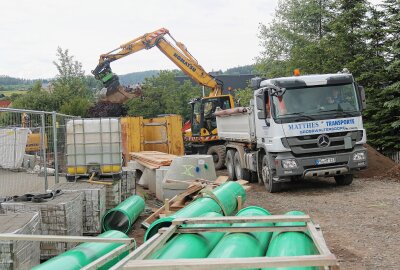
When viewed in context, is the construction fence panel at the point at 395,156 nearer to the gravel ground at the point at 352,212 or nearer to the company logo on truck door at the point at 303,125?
the gravel ground at the point at 352,212

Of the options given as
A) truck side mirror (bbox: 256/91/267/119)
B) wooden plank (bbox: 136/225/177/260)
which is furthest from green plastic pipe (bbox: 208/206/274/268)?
truck side mirror (bbox: 256/91/267/119)

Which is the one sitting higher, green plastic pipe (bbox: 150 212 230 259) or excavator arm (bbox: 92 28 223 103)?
excavator arm (bbox: 92 28 223 103)

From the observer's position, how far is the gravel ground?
6137mm

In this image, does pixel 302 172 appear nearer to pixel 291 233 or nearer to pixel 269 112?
pixel 269 112

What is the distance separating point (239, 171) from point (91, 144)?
6.64 m

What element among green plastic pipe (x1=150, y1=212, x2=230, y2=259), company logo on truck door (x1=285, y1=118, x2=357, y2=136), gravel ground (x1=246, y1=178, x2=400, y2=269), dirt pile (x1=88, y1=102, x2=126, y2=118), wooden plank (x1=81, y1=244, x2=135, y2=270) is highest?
dirt pile (x1=88, y1=102, x2=126, y2=118)

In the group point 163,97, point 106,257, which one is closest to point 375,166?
point 106,257

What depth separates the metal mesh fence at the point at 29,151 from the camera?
735 centimetres

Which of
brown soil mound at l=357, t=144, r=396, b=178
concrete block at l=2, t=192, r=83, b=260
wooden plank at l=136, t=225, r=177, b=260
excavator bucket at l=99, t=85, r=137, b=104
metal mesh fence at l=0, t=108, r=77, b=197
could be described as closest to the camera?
wooden plank at l=136, t=225, r=177, b=260

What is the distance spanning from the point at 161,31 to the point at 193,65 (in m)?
2.09

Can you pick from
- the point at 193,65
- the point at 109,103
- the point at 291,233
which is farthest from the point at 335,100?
the point at 109,103

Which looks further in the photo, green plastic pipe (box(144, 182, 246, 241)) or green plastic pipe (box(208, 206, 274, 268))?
green plastic pipe (box(144, 182, 246, 241))

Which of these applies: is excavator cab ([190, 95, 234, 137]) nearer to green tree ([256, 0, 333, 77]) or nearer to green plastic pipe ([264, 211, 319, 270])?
green tree ([256, 0, 333, 77])

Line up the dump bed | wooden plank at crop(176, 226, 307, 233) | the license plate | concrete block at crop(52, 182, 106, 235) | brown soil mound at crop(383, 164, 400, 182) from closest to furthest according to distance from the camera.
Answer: wooden plank at crop(176, 226, 307, 233) → concrete block at crop(52, 182, 106, 235) → the license plate → the dump bed → brown soil mound at crop(383, 164, 400, 182)
